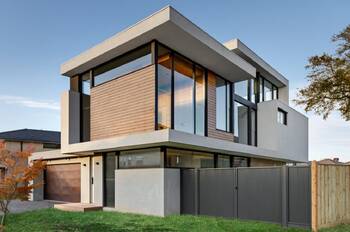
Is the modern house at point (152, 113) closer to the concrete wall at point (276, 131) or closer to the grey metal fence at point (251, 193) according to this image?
the grey metal fence at point (251, 193)

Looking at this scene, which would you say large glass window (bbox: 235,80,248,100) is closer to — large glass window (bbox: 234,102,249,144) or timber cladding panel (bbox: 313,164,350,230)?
large glass window (bbox: 234,102,249,144)

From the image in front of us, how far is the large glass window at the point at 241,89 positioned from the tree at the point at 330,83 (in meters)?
4.32

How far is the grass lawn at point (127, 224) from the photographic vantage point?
895 centimetres

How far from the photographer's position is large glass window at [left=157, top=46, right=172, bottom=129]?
Result: 37.7ft

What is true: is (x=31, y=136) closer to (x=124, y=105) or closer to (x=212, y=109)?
(x=124, y=105)

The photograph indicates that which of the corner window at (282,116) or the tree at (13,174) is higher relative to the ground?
the corner window at (282,116)

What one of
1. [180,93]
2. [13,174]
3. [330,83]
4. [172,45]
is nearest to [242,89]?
[330,83]

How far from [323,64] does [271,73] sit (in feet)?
25.6

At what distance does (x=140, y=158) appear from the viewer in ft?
40.5

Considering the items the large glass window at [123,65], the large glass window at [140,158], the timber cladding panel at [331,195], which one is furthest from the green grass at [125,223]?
the large glass window at [123,65]

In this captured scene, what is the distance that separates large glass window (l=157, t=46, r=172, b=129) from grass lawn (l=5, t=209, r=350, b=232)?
129 inches

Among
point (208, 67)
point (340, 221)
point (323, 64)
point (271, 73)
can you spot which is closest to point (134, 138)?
point (208, 67)

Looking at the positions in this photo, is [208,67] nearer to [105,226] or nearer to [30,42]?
[105,226]

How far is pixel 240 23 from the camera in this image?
16234 millimetres
